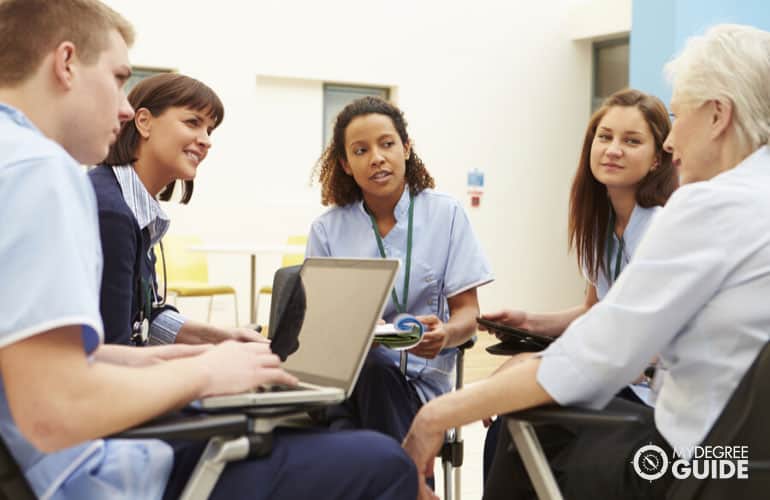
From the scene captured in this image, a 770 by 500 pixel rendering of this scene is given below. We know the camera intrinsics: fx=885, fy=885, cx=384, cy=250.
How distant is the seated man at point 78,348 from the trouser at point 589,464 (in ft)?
1.36

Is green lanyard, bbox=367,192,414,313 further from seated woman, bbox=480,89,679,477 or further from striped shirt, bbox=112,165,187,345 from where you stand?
striped shirt, bbox=112,165,187,345

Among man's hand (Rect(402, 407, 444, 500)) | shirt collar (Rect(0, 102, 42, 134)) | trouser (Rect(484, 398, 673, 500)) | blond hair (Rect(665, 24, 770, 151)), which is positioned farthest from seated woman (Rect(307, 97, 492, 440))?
shirt collar (Rect(0, 102, 42, 134))

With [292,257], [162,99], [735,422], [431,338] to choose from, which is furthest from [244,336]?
[292,257]

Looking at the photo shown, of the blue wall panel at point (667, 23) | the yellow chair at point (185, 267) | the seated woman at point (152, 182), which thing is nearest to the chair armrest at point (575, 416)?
the seated woman at point (152, 182)

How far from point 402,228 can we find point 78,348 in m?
1.59

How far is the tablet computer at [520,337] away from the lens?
6.55ft

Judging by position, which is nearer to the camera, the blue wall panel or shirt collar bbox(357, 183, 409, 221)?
shirt collar bbox(357, 183, 409, 221)

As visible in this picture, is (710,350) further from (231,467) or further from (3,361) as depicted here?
(3,361)

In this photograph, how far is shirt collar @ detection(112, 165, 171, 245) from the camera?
2.09 meters

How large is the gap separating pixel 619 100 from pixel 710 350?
1388 millimetres

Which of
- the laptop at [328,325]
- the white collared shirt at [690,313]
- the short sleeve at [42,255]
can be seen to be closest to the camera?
the short sleeve at [42,255]

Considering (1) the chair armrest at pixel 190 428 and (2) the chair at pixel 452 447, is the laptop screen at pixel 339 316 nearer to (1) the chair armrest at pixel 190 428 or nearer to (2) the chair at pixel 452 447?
(1) the chair armrest at pixel 190 428
